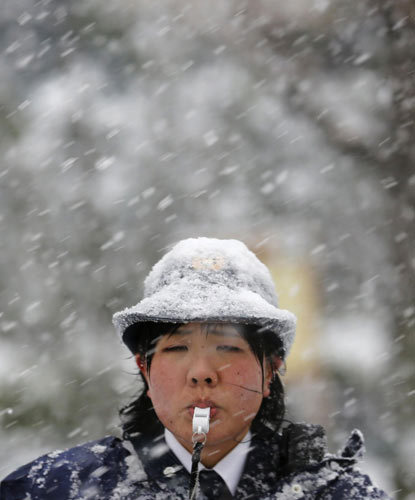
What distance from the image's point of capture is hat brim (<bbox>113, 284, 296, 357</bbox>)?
1953 millimetres

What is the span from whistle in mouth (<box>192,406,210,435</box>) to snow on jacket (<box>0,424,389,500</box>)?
0.27m

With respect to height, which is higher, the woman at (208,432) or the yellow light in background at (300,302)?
the yellow light in background at (300,302)

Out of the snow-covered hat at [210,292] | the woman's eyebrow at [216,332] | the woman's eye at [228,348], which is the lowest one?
the woman's eye at [228,348]

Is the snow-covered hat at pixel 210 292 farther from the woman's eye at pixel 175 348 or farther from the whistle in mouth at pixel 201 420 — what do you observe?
the whistle in mouth at pixel 201 420

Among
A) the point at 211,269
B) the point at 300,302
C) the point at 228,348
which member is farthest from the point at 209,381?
the point at 300,302

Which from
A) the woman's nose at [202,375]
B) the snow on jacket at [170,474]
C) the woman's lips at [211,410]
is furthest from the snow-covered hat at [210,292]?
the snow on jacket at [170,474]

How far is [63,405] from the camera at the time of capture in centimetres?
773

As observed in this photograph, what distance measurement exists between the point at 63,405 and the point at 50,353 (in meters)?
0.89

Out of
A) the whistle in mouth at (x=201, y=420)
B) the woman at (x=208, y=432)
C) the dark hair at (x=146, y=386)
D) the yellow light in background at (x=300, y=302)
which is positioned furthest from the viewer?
the yellow light in background at (x=300, y=302)

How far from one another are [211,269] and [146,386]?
644 mm

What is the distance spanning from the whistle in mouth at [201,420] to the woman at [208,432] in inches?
1.1

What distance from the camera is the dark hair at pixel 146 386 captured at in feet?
6.94

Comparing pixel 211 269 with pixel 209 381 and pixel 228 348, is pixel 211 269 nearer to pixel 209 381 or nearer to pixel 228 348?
pixel 228 348

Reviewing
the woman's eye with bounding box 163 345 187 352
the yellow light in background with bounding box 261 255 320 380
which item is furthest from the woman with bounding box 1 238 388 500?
the yellow light in background with bounding box 261 255 320 380
